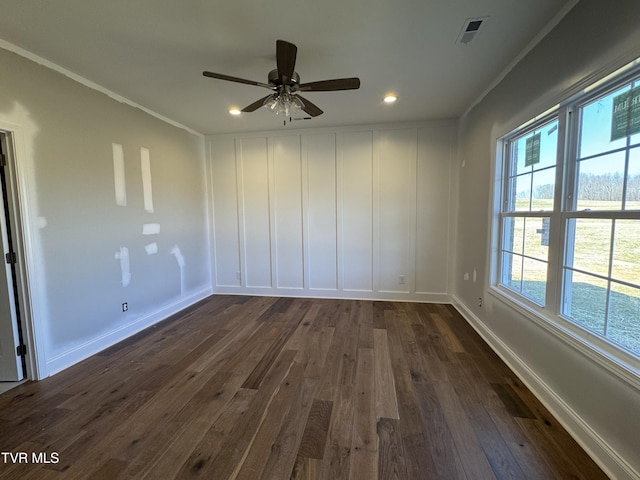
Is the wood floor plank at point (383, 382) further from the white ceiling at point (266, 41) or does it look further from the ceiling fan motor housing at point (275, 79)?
the white ceiling at point (266, 41)

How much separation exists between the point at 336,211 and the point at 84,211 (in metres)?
3.02

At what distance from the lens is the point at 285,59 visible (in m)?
1.79

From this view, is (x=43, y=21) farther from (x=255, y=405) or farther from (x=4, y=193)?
(x=255, y=405)

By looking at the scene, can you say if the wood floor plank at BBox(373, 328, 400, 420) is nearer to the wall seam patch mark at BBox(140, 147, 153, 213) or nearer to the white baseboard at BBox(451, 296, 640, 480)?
the white baseboard at BBox(451, 296, 640, 480)

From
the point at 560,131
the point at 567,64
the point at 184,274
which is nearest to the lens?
the point at 567,64

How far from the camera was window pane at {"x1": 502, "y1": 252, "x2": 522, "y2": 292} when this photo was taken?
2.50 meters

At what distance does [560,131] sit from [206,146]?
14.8 feet

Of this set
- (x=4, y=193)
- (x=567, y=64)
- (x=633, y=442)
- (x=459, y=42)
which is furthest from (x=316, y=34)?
(x=633, y=442)

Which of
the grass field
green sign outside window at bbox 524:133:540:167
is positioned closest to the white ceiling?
green sign outside window at bbox 524:133:540:167

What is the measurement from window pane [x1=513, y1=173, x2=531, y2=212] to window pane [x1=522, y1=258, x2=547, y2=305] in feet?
1.56

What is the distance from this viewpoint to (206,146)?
14.9 feet

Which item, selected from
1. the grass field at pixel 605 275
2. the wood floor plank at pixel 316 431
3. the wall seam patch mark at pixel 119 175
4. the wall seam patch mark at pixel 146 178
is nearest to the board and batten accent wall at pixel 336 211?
the wall seam patch mark at pixel 146 178

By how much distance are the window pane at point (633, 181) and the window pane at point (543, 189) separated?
1.82 ft

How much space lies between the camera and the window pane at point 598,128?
61.3 inches
